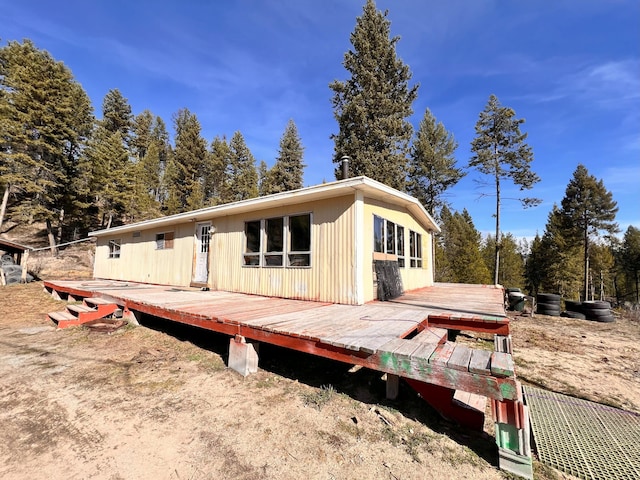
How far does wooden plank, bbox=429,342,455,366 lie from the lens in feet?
7.77

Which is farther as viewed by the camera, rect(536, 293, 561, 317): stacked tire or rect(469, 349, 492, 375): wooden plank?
rect(536, 293, 561, 317): stacked tire

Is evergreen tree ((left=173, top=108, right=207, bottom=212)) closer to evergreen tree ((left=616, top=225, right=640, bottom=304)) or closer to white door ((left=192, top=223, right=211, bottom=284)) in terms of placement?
white door ((left=192, top=223, right=211, bottom=284))

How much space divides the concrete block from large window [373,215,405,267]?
3877mm

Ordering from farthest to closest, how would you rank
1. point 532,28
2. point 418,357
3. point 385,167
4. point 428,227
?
point 385,167
point 428,227
point 532,28
point 418,357

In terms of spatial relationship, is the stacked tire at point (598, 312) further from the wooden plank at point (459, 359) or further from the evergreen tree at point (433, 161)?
the wooden plank at point (459, 359)

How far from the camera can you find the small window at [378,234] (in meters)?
6.75

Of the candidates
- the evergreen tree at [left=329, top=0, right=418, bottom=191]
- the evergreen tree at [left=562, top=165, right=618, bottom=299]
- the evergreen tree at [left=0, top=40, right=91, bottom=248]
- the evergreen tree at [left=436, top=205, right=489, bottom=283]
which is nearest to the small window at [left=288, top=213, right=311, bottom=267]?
the evergreen tree at [left=329, top=0, right=418, bottom=191]

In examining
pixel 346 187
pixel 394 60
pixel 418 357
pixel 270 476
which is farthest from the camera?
pixel 394 60

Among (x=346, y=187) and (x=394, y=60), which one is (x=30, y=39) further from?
(x=346, y=187)

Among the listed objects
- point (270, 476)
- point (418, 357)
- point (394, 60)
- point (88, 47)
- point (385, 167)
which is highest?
point (394, 60)

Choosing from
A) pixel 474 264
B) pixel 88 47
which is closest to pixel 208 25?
pixel 88 47

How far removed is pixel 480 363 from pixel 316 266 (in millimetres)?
4523

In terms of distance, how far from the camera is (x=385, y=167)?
16.0 m

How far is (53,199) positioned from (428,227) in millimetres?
24433
